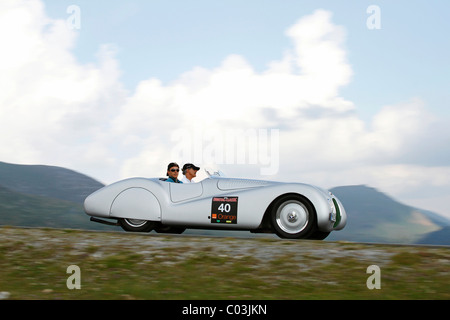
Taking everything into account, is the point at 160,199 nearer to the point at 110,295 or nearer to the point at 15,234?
the point at 15,234

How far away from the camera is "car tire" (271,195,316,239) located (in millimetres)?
10328

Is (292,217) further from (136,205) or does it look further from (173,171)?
(136,205)

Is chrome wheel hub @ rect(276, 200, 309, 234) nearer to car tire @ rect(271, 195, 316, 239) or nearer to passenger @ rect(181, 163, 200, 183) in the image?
car tire @ rect(271, 195, 316, 239)

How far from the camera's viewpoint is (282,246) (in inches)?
371

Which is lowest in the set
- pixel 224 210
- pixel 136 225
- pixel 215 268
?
pixel 215 268

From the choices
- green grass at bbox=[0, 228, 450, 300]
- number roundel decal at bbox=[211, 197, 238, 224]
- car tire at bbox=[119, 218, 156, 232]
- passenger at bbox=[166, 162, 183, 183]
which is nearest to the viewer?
green grass at bbox=[0, 228, 450, 300]

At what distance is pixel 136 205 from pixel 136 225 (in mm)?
502

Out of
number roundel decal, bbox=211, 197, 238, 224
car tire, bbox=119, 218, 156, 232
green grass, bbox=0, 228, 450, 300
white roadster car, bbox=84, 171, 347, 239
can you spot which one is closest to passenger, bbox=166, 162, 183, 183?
white roadster car, bbox=84, 171, 347, 239

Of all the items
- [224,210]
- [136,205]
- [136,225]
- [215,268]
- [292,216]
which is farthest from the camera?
[136,225]

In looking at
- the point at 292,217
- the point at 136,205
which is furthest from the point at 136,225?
the point at 292,217

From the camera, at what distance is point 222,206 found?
→ 10641mm

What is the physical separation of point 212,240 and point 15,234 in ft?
12.6

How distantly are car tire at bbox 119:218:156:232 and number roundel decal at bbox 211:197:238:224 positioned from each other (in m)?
1.55
